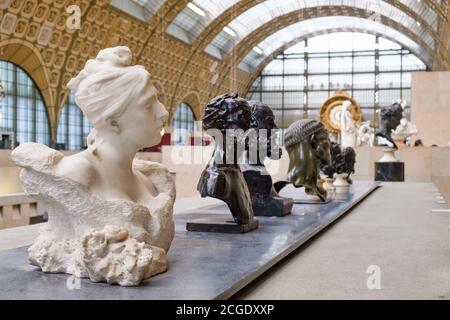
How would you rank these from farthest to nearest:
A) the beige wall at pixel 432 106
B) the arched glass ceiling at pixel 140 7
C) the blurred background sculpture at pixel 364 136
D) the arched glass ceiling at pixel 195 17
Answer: the arched glass ceiling at pixel 195 17 < the arched glass ceiling at pixel 140 7 < the beige wall at pixel 432 106 < the blurred background sculpture at pixel 364 136

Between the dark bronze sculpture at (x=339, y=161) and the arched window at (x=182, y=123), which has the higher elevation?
the arched window at (x=182, y=123)

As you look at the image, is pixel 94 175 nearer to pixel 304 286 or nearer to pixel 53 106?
pixel 304 286

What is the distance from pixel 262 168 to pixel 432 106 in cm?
1873

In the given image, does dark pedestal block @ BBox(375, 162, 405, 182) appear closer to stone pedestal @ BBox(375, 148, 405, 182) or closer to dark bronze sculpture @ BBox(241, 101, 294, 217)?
stone pedestal @ BBox(375, 148, 405, 182)

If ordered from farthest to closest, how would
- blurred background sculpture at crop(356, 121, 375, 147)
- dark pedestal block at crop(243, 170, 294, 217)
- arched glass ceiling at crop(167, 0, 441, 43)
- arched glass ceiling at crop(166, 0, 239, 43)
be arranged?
arched glass ceiling at crop(166, 0, 239, 43), arched glass ceiling at crop(167, 0, 441, 43), blurred background sculpture at crop(356, 121, 375, 147), dark pedestal block at crop(243, 170, 294, 217)

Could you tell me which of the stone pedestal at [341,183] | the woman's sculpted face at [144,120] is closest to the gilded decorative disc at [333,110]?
the stone pedestal at [341,183]

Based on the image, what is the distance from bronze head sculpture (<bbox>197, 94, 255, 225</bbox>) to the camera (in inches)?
173

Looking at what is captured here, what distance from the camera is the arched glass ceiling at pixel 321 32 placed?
45.2 m

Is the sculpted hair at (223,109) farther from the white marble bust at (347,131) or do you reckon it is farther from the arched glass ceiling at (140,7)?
the arched glass ceiling at (140,7)

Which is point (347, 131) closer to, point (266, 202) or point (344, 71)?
point (266, 202)

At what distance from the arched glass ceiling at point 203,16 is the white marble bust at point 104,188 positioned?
31.2 meters

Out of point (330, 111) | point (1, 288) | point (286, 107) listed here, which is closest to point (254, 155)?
point (1, 288)

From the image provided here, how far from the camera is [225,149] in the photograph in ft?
14.7

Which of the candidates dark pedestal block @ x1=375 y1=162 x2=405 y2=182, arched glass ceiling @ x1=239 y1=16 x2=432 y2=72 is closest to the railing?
dark pedestal block @ x1=375 y1=162 x2=405 y2=182
